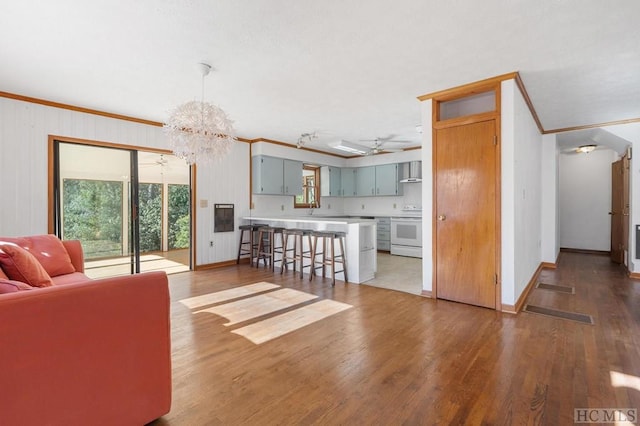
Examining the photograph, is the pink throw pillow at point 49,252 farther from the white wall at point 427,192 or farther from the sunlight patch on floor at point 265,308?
the white wall at point 427,192

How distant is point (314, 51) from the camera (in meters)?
2.72

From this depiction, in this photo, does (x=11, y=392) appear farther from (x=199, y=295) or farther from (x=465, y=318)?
(x=465, y=318)

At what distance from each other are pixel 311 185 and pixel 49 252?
5731 mm

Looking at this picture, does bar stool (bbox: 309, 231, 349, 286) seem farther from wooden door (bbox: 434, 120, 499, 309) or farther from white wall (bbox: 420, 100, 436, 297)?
wooden door (bbox: 434, 120, 499, 309)

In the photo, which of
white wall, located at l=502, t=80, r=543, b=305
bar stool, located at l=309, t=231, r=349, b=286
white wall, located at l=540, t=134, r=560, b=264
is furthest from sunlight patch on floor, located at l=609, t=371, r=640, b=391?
white wall, located at l=540, t=134, r=560, b=264

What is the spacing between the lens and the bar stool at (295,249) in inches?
197

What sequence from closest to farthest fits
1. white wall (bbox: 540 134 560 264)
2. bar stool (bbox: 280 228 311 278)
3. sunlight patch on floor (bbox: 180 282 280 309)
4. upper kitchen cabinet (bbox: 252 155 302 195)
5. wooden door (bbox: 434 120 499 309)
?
wooden door (bbox: 434 120 499 309) < sunlight patch on floor (bbox: 180 282 280 309) < bar stool (bbox: 280 228 311 278) < white wall (bbox: 540 134 560 264) < upper kitchen cabinet (bbox: 252 155 302 195)

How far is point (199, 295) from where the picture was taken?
13.0 ft

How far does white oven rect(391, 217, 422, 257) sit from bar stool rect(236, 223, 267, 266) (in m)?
3.06

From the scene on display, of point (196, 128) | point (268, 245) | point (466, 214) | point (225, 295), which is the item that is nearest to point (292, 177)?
point (268, 245)

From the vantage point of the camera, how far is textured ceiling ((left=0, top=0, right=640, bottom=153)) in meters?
2.15

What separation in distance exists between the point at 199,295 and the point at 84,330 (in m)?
2.72

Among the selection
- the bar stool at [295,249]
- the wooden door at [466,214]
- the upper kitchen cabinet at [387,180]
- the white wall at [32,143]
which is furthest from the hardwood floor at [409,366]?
the upper kitchen cabinet at [387,180]

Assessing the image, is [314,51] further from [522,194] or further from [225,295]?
[225,295]
